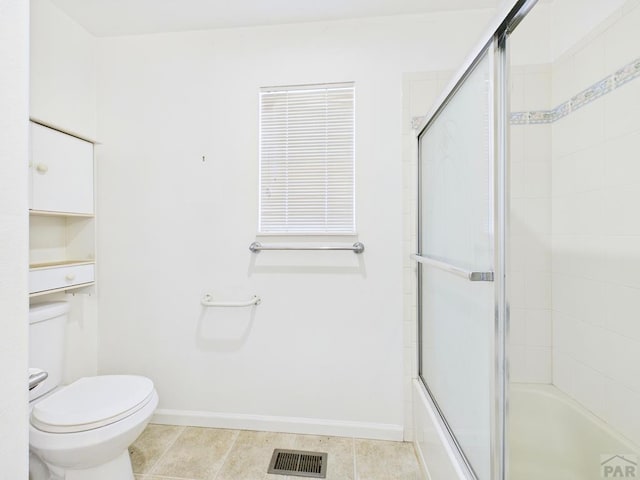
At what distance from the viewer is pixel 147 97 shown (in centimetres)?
193

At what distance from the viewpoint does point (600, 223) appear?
4.40ft

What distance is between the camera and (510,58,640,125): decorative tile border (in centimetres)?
118

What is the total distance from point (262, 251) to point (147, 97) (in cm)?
112

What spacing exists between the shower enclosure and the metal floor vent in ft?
1.58

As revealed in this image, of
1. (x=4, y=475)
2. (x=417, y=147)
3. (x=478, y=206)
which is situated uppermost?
(x=417, y=147)

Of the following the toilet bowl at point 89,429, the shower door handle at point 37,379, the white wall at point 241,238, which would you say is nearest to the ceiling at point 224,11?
the white wall at point 241,238

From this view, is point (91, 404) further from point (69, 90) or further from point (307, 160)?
point (69, 90)

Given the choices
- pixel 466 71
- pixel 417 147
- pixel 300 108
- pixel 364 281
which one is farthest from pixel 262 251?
pixel 466 71

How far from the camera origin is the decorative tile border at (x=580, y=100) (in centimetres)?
118

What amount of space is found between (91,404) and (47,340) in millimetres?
494

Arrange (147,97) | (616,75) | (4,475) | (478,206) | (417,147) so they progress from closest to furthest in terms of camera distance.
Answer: (4,475), (478,206), (616,75), (417,147), (147,97)

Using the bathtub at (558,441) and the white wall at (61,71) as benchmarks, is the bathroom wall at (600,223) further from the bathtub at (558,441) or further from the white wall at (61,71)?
the white wall at (61,71)

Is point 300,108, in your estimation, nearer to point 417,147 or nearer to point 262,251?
point 417,147

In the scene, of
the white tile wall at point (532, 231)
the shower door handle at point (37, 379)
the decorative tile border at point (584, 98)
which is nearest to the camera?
the shower door handle at point (37, 379)
